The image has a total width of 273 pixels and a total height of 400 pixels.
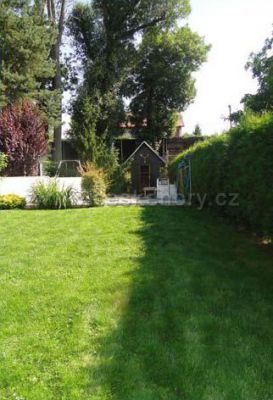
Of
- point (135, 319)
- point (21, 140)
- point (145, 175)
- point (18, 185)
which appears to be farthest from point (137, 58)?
point (135, 319)

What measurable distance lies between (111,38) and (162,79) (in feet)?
13.6

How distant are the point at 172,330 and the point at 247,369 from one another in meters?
0.72

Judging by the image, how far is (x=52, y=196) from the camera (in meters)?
10.3

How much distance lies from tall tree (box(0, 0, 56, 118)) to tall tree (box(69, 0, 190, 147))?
3.48m

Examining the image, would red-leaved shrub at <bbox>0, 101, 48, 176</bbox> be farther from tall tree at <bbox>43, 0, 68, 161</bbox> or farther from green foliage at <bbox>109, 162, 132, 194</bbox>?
tall tree at <bbox>43, 0, 68, 161</bbox>

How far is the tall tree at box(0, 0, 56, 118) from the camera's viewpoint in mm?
17953

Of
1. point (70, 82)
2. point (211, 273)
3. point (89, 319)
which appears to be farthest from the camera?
point (70, 82)

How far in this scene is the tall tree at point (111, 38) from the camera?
22.0 metres

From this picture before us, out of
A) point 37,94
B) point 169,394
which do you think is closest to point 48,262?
point 169,394

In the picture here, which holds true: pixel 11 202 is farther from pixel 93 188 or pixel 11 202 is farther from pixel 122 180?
pixel 122 180

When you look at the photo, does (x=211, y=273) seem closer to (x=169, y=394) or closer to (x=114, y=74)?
(x=169, y=394)

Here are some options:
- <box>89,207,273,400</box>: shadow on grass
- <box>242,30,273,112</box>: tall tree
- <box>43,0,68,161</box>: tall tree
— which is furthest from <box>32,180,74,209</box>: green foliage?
<box>43,0,68,161</box>: tall tree

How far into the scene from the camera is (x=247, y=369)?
2.48 m

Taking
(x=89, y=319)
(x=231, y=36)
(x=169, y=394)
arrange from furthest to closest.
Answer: (x=231, y=36), (x=89, y=319), (x=169, y=394)
